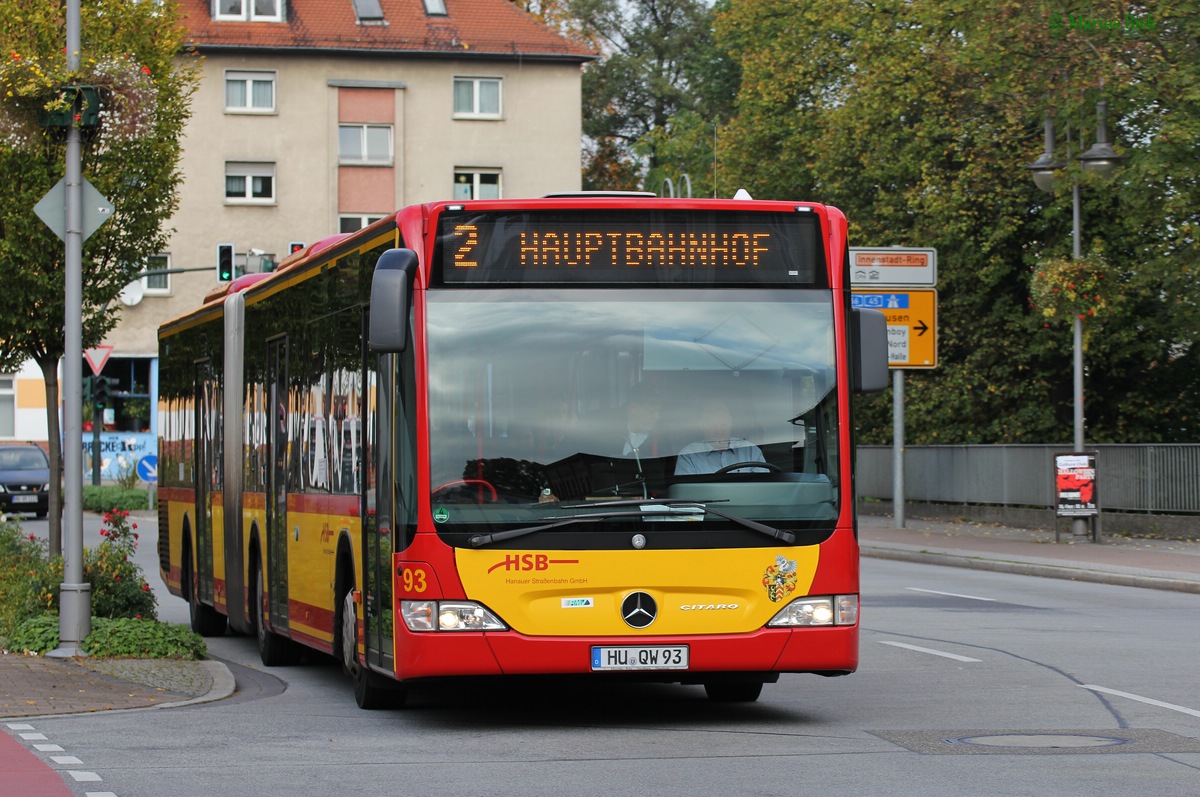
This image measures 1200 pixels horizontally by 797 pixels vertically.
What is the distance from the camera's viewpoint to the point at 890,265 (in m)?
34.8

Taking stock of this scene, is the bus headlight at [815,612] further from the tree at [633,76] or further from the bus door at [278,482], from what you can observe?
the tree at [633,76]

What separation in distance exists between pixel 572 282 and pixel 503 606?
1.72 m

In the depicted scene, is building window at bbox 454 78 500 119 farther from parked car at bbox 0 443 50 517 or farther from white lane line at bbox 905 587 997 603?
white lane line at bbox 905 587 997 603

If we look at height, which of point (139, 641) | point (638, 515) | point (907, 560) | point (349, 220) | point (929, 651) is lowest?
point (907, 560)

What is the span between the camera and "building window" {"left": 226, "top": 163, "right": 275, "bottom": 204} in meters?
61.6

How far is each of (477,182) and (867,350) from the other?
5269 centimetres

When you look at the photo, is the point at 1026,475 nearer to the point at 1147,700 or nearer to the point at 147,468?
the point at 147,468

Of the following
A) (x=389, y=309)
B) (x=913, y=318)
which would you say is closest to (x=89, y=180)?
(x=389, y=309)

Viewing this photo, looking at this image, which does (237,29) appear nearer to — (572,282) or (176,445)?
(176,445)

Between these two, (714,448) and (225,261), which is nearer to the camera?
(714,448)

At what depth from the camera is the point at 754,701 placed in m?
12.0

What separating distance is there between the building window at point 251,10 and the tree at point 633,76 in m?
16.1

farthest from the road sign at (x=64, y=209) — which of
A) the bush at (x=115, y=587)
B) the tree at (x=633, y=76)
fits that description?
the tree at (x=633, y=76)

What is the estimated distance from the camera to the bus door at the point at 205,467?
16.8 meters
